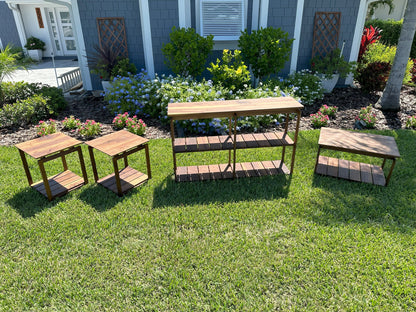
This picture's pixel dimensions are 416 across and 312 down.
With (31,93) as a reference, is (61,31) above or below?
above

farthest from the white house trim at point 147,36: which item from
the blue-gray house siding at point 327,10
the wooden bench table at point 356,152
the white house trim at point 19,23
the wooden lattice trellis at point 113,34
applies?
the white house trim at point 19,23

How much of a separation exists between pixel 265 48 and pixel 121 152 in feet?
17.7

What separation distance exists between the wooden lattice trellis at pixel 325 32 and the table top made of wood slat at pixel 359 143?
196 inches

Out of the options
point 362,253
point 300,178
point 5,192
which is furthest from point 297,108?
point 5,192

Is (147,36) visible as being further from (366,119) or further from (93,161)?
(366,119)

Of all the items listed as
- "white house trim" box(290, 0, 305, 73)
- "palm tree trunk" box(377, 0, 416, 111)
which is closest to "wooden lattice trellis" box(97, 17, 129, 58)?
"white house trim" box(290, 0, 305, 73)

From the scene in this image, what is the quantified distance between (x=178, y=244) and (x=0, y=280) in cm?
174

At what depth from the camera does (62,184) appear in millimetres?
4234

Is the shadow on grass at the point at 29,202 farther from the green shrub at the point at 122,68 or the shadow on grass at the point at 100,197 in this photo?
the green shrub at the point at 122,68

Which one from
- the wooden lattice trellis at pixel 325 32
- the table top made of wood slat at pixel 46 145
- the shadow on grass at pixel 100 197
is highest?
the wooden lattice trellis at pixel 325 32

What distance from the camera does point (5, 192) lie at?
413 centimetres

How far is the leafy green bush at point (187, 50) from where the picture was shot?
759cm

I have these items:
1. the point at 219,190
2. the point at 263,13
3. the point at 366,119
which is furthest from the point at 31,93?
the point at 366,119

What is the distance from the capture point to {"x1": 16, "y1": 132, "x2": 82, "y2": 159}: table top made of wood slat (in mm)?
3795
